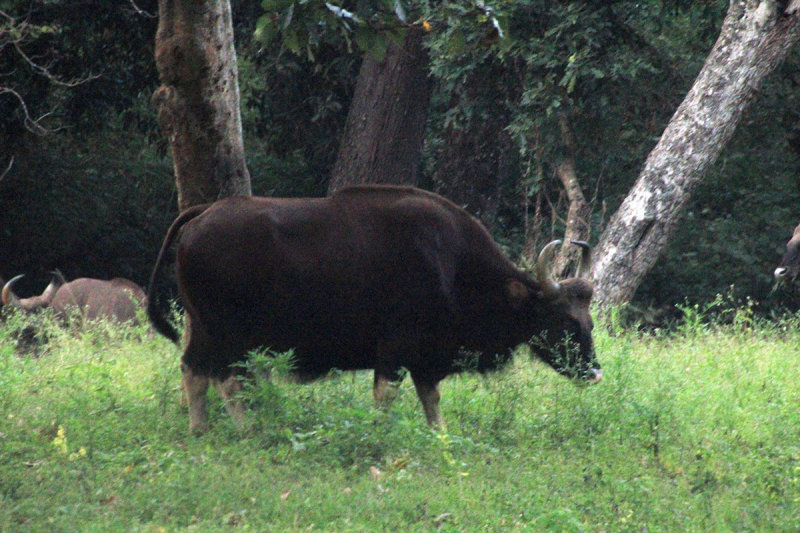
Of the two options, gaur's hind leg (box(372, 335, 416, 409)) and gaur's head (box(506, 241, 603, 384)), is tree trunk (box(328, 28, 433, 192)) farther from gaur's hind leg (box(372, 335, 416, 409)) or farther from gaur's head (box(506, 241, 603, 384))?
gaur's hind leg (box(372, 335, 416, 409))

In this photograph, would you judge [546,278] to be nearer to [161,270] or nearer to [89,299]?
[161,270]

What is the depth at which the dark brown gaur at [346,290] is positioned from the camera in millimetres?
6883

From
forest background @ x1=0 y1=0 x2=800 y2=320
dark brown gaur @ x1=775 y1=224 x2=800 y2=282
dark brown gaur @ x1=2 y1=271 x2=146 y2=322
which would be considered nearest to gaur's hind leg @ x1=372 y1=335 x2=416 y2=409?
forest background @ x1=0 y1=0 x2=800 y2=320

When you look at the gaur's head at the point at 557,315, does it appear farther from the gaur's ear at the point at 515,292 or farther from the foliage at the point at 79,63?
the foliage at the point at 79,63

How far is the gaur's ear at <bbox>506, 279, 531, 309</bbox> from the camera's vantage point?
756 cm

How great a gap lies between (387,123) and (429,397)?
608 cm

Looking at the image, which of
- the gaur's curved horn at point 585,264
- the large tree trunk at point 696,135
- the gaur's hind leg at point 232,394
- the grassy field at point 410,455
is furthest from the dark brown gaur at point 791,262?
the gaur's hind leg at point 232,394

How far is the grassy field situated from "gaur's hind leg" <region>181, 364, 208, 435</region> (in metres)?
0.11

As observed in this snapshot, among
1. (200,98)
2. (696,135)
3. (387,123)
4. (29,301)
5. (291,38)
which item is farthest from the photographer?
(29,301)

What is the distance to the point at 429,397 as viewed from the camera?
7246mm

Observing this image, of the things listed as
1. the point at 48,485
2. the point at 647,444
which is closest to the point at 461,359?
the point at 647,444

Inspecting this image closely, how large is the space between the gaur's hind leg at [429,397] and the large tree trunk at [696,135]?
15.1 feet

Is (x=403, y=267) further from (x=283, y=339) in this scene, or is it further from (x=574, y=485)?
(x=574, y=485)

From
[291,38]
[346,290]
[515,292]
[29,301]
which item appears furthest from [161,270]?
[29,301]
